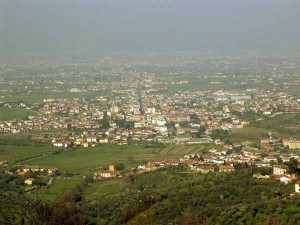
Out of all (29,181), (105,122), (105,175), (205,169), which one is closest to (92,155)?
(105,175)

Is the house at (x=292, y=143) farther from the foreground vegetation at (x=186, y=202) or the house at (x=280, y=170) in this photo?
the house at (x=280, y=170)

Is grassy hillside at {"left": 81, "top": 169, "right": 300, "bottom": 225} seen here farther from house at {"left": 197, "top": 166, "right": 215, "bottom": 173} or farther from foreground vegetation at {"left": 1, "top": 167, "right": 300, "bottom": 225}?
house at {"left": 197, "top": 166, "right": 215, "bottom": 173}

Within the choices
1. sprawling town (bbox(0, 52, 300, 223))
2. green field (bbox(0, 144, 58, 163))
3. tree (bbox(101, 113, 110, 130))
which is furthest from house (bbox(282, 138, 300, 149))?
tree (bbox(101, 113, 110, 130))

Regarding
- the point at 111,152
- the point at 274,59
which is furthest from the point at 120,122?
the point at 274,59

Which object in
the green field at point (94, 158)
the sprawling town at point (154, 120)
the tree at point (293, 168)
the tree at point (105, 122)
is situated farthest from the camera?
the tree at point (105, 122)

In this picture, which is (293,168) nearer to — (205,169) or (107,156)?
(205,169)

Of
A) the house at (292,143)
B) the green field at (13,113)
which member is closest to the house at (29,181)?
the house at (292,143)
